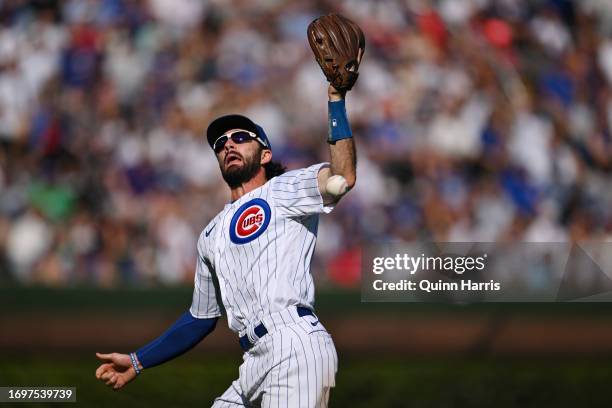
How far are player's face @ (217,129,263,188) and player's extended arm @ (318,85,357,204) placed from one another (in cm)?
59

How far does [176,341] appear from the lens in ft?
11.4

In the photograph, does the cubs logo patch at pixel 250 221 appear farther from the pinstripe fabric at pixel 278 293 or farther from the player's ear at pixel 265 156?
the player's ear at pixel 265 156

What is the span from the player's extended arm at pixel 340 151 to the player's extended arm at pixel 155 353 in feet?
3.45

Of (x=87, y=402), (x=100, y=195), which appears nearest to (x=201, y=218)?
(x=100, y=195)

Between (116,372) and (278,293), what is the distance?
2.89 ft

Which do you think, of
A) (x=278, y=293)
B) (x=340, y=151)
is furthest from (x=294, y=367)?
(x=340, y=151)

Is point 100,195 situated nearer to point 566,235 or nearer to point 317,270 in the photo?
point 317,270

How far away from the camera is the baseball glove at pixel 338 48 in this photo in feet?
8.88

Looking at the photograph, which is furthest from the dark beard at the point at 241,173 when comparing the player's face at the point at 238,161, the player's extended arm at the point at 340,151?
the player's extended arm at the point at 340,151

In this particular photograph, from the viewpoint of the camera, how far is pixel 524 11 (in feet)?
24.1

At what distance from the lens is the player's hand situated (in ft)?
11.1

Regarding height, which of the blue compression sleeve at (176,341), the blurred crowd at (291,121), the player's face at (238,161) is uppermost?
the blurred crowd at (291,121)

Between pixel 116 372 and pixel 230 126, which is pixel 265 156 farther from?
pixel 116 372

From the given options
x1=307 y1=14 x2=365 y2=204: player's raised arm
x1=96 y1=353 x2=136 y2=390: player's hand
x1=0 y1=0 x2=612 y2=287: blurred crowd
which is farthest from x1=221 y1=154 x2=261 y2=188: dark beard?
x1=0 y1=0 x2=612 y2=287: blurred crowd
